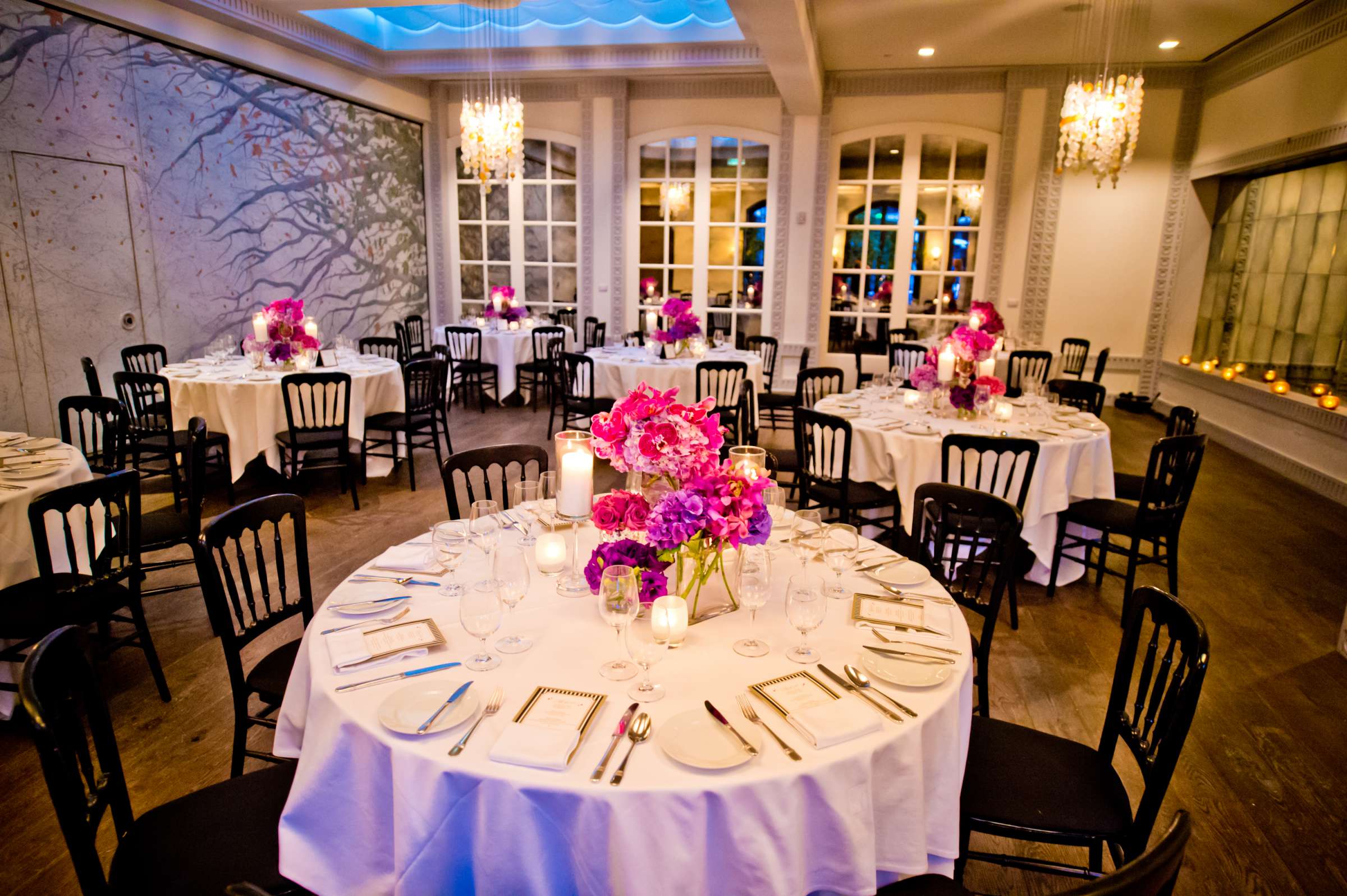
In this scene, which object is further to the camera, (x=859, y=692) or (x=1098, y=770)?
(x=1098, y=770)

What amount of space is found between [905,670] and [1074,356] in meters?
7.91

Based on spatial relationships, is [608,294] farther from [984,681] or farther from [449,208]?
[984,681]

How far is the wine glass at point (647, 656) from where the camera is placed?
60.5 inches

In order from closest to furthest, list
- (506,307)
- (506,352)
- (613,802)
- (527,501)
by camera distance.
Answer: (613,802) → (527,501) → (506,352) → (506,307)

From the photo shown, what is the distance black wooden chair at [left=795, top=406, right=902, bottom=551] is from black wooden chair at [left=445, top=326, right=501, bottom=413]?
487 centimetres

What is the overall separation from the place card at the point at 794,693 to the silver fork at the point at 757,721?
0.14 feet

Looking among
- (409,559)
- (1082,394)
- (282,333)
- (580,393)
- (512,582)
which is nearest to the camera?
(512,582)

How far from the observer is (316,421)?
5125 mm

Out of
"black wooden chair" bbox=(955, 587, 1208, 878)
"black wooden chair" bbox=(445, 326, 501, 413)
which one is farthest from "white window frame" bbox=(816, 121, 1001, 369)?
"black wooden chair" bbox=(955, 587, 1208, 878)

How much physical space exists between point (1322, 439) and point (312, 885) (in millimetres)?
7336

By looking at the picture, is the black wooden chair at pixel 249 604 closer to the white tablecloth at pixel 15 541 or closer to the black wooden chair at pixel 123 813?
the black wooden chair at pixel 123 813

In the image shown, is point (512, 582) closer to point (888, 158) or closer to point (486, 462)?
point (486, 462)

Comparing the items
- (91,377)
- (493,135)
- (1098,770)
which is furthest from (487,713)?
(493,135)

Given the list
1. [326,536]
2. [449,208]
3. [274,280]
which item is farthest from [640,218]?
[326,536]
